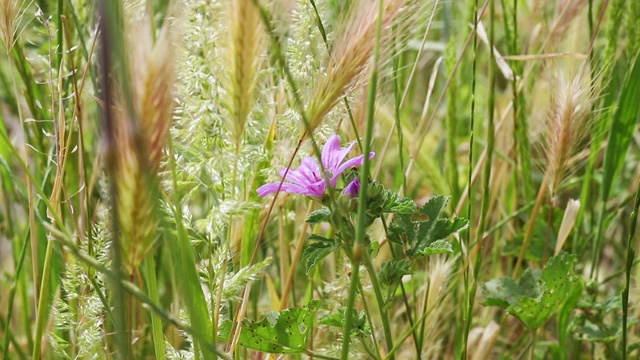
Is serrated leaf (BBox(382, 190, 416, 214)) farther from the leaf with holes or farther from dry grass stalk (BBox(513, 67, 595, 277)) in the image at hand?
dry grass stalk (BBox(513, 67, 595, 277))

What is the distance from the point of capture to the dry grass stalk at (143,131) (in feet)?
1.54

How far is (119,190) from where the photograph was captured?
0.48m

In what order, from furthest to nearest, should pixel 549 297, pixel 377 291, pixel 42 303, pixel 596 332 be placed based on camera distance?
1. pixel 596 332
2. pixel 549 297
3. pixel 42 303
4. pixel 377 291

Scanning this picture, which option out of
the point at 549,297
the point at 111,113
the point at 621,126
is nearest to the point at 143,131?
the point at 111,113

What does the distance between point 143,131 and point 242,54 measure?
139 millimetres

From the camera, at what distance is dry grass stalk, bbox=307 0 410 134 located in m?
0.63

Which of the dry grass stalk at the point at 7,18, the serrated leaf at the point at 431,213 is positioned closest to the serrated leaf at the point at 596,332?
the serrated leaf at the point at 431,213

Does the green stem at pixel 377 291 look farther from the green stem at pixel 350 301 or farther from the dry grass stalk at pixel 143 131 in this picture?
the dry grass stalk at pixel 143 131

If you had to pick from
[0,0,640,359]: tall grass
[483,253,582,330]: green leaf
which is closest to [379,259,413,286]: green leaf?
[0,0,640,359]: tall grass

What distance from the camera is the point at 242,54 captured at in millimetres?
587

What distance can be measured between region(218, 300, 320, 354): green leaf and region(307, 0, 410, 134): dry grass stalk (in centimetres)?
19

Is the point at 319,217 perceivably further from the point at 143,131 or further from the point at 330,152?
the point at 143,131

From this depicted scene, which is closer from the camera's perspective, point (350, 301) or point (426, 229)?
point (350, 301)

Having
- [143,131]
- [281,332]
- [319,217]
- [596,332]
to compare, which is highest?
[143,131]
